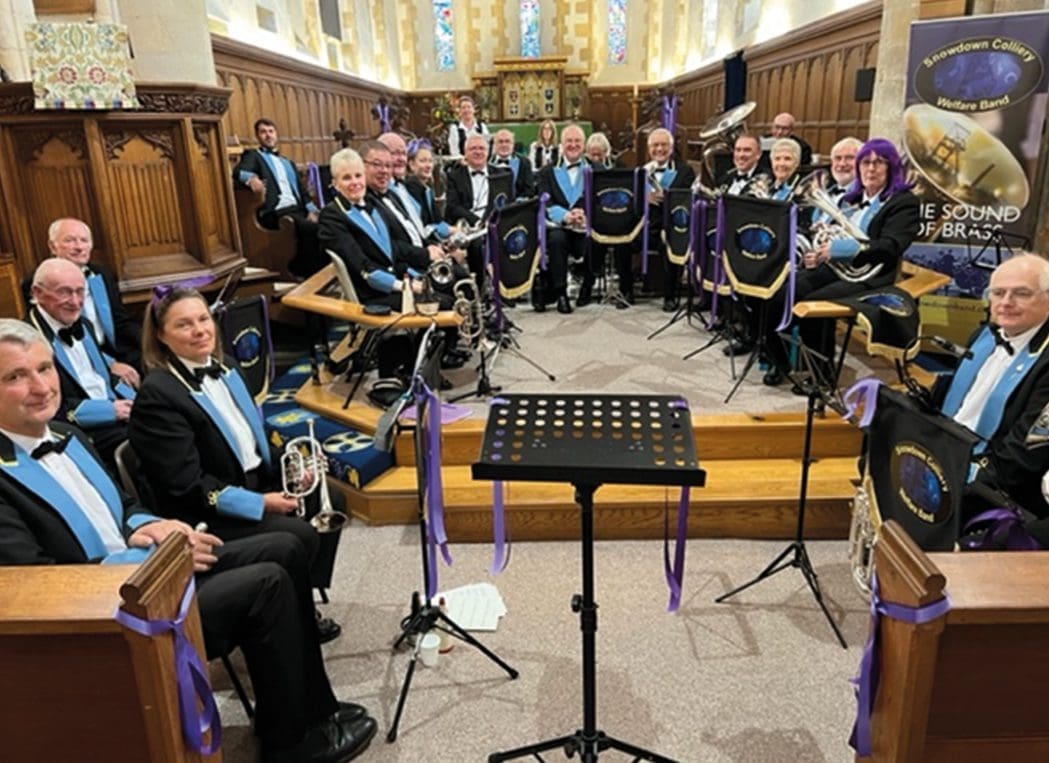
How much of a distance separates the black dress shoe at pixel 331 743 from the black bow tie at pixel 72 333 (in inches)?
82.3

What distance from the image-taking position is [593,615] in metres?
1.95

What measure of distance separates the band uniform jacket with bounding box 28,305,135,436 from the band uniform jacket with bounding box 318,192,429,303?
1.31 m

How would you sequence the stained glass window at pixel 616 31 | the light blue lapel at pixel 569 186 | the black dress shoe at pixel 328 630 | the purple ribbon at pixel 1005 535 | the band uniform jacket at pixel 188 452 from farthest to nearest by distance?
the stained glass window at pixel 616 31 → the light blue lapel at pixel 569 186 → the black dress shoe at pixel 328 630 → the band uniform jacket at pixel 188 452 → the purple ribbon at pixel 1005 535

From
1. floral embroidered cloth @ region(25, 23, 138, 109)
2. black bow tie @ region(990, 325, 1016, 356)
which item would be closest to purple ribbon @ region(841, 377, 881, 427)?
black bow tie @ region(990, 325, 1016, 356)

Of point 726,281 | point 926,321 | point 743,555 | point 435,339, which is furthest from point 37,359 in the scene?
point 926,321

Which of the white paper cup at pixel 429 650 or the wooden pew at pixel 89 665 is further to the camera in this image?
the white paper cup at pixel 429 650

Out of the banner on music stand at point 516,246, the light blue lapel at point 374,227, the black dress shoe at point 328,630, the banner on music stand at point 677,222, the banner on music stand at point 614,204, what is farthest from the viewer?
the banner on music stand at point 614,204

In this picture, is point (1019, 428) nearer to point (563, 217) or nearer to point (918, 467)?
point (918, 467)

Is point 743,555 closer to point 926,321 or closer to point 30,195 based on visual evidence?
point 926,321

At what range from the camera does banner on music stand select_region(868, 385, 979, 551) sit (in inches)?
78.1

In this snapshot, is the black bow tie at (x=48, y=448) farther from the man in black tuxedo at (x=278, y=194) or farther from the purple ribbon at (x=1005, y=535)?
the man in black tuxedo at (x=278, y=194)

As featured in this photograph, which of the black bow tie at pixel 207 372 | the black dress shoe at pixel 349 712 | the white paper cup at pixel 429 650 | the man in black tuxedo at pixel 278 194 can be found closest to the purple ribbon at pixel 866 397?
the white paper cup at pixel 429 650

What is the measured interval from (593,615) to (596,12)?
1820cm

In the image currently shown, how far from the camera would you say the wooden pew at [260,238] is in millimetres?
5824
